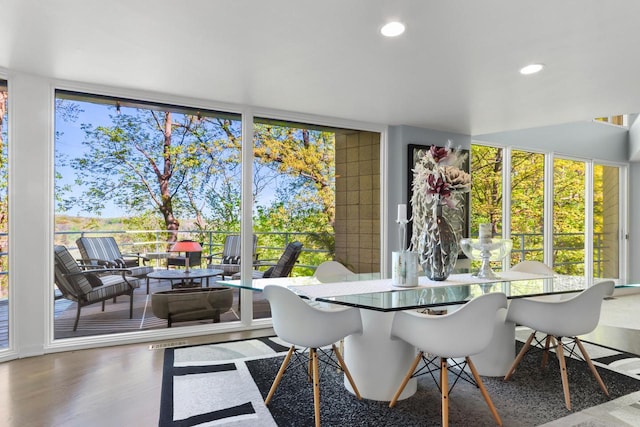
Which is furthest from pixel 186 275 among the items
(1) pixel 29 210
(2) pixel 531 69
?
(2) pixel 531 69

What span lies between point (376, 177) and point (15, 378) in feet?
13.4

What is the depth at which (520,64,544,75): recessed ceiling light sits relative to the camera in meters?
3.18

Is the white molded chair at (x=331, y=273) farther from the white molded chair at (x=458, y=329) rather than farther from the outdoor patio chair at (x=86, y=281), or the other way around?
the outdoor patio chair at (x=86, y=281)

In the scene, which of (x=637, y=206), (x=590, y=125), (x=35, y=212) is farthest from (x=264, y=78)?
(x=637, y=206)

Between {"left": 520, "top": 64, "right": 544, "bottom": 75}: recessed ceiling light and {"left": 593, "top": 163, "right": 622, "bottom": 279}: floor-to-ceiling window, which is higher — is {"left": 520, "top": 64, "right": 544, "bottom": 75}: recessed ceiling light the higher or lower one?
the higher one

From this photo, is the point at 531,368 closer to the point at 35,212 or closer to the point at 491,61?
the point at 491,61

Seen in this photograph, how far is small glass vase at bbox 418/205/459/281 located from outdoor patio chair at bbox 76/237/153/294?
265cm

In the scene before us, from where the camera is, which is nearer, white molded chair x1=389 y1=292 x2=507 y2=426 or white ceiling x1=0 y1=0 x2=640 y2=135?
white molded chair x1=389 y1=292 x2=507 y2=426

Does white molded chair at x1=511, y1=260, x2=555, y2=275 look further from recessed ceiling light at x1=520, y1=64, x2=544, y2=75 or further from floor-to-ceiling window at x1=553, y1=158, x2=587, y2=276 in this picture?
floor-to-ceiling window at x1=553, y1=158, x2=587, y2=276

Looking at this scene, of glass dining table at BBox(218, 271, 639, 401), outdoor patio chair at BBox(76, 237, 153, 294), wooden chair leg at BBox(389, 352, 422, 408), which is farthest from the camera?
outdoor patio chair at BBox(76, 237, 153, 294)

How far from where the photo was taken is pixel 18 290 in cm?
341

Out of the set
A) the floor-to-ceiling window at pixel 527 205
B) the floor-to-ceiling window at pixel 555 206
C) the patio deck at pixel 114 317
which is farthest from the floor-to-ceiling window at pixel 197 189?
the floor-to-ceiling window at pixel 527 205

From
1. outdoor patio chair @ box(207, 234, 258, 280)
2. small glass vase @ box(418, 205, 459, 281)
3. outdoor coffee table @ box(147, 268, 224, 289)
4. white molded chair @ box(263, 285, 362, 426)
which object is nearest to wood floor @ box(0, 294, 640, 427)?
outdoor coffee table @ box(147, 268, 224, 289)

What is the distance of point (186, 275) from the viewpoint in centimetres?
414
